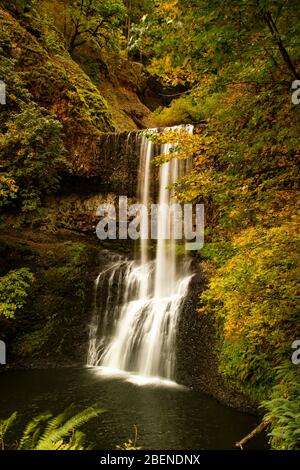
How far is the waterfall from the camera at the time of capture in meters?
10.6

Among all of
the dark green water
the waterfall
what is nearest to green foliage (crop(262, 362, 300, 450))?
the dark green water

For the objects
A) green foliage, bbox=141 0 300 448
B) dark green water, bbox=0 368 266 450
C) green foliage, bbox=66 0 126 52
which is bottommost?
dark green water, bbox=0 368 266 450

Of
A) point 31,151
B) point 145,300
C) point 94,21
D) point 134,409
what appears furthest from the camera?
point 94,21

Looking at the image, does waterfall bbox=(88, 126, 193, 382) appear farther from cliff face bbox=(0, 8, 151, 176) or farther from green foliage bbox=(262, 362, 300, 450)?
green foliage bbox=(262, 362, 300, 450)

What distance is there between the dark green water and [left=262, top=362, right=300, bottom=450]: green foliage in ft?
3.78

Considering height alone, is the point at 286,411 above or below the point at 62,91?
below

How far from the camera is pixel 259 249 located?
230 inches

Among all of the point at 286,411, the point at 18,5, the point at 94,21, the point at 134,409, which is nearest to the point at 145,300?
the point at 134,409

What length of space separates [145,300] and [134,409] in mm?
4831

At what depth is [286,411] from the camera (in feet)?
→ 17.8

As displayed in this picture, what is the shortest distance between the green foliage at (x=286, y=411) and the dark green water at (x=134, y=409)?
115 cm

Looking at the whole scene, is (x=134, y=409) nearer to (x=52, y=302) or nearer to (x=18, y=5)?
(x=52, y=302)

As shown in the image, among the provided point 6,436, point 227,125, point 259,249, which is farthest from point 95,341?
point 227,125
